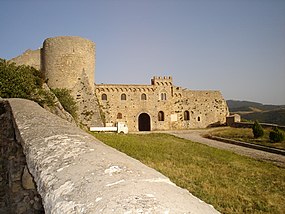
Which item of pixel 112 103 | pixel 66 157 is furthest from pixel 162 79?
pixel 66 157

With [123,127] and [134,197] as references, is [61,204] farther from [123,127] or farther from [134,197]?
[123,127]

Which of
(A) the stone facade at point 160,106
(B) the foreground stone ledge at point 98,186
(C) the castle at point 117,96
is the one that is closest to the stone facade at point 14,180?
(B) the foreground stone ledge at point 98,186

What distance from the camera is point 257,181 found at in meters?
7.65

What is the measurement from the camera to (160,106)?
99.9 ft

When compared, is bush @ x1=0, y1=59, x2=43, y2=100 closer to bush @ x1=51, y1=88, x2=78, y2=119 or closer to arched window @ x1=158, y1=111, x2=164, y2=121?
bush @ x1=51, y1=88, x2=78, y2=119

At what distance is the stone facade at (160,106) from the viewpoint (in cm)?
2895

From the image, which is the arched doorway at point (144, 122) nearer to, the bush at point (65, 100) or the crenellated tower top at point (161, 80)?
the crenellated tower top at point (161, 80)

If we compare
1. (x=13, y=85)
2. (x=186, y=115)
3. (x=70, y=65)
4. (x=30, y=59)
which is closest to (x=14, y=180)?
(x=13, y=85)

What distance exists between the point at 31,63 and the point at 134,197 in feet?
76.4

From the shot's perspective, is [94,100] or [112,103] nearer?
[94,100]

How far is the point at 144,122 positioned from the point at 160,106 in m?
3.68

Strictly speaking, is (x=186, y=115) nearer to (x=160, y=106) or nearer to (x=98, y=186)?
(x=160, y=106)

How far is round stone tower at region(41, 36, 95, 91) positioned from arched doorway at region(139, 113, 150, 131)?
40.5 feet

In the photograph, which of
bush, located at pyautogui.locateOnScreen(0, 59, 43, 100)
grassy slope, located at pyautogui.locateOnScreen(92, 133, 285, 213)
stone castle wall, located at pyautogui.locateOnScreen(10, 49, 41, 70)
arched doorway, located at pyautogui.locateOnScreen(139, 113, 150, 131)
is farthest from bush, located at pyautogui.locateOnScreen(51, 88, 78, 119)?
arched doorway, located at pyautogui.locateOnScreen(139, 113, 150, 131)
